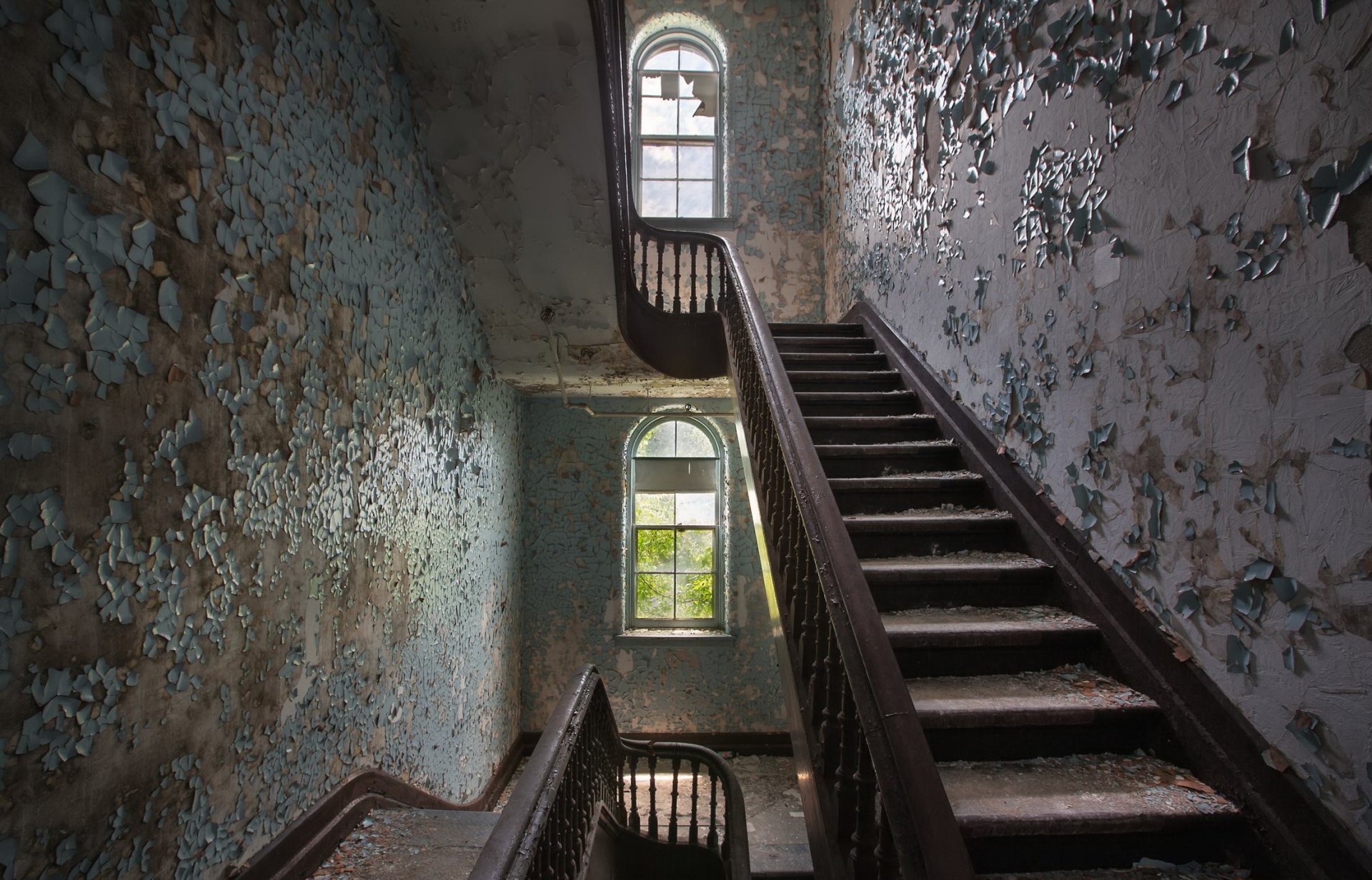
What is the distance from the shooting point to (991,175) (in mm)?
2975

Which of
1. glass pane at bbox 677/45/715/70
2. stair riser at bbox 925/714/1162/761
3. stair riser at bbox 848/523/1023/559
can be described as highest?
glass pane at bbox 677/45/715/70

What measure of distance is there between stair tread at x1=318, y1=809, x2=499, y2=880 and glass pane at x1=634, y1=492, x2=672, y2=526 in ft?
12.6

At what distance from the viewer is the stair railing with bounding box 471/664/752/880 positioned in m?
1.47

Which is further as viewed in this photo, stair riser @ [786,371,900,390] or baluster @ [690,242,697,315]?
baluster @ [690,242,697,315]

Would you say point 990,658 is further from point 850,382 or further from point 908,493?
point 850,382

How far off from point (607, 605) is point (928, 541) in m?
4.01

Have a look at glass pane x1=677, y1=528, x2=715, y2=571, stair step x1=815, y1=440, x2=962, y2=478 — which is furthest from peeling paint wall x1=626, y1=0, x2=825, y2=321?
stair step x1=815, y1=440, x2=962, y2=478

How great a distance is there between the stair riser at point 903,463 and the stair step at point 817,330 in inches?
60.8

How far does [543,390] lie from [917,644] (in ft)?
14.1

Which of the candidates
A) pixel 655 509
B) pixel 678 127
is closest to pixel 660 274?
pixel 655 509

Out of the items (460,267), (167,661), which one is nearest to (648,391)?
(460,267)

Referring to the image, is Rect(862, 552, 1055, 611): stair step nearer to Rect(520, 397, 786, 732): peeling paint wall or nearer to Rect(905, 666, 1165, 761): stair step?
Rect(905, 666, 1165, 761): stair step

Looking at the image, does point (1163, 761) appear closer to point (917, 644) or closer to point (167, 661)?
point (917, 644)

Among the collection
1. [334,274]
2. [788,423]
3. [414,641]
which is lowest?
[414,641]
